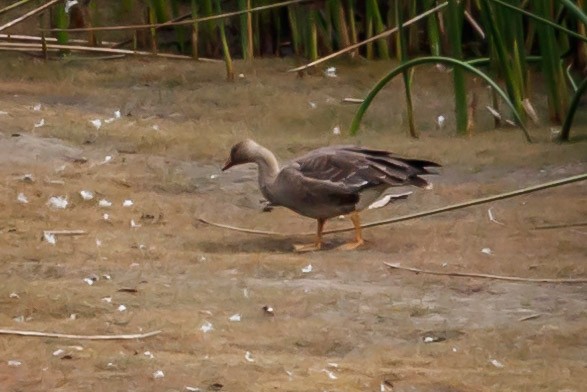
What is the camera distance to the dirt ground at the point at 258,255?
311 cm

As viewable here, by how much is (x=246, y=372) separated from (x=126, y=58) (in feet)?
15.2

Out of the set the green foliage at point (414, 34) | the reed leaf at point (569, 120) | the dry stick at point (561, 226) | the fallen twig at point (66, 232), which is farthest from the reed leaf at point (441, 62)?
the fallen twig at point (66, 232)

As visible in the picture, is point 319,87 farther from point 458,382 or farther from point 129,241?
point 458,382

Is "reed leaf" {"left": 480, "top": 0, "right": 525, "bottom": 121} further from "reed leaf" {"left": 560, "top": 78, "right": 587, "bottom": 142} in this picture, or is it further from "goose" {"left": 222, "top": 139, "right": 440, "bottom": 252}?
"goose" {"left": 222, "top": 139, "right": 440, "bottom": 252}

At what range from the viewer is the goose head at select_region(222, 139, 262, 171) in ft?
15.8

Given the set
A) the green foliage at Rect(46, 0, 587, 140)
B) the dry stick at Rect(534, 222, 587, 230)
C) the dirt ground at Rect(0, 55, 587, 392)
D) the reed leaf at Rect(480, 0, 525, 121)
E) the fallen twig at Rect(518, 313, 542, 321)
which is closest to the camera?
the dirt ground at Rect(0, 55, 587, 392)

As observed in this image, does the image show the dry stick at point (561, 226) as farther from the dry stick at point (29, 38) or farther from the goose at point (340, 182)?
the dry stick at point (29, 38)

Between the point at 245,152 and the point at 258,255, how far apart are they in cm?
68

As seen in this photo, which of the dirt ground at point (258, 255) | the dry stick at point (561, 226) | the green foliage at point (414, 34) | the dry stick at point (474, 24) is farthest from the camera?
the dry stick at point (474, 24)

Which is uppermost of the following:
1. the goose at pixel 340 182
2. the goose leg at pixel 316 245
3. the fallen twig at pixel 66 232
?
the goose at pixel 340 182

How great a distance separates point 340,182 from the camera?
4457 millimetres

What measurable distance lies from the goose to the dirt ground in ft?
0.48

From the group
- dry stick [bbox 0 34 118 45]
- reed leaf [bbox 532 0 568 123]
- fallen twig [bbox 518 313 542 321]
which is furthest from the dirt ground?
dry stick [bbox 0 34 118 45]

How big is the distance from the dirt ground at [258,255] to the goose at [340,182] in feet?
0.48
